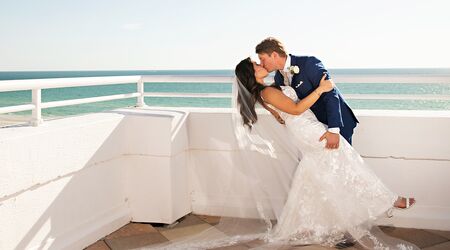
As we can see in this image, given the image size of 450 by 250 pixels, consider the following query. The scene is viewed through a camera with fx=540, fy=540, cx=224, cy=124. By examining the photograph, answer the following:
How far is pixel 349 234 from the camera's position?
325 centimetres

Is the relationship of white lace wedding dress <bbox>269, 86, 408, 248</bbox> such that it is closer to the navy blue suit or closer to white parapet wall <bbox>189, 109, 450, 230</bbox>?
the navy blue suit

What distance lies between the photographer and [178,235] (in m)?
3.47

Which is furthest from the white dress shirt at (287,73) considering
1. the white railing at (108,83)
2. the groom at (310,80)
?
the white railing at (108,83)

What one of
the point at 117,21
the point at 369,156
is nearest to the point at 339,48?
the point at 117,21

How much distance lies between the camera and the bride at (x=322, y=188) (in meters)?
3.22

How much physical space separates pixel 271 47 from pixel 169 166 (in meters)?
1.07

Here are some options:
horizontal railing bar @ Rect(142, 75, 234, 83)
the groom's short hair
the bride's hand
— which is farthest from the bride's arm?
horizontal railing bar @ Rect(142, 75, 234, 83)

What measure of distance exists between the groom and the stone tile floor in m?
0.72

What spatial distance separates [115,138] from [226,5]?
31276 millimetres

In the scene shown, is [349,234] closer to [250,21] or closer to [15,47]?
[250,21]

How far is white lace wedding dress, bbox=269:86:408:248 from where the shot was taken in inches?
127

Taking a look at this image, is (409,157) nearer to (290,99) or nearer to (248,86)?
(290,99)

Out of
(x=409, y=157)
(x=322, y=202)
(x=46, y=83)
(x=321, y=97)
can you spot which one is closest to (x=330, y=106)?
(x=321, y=97)

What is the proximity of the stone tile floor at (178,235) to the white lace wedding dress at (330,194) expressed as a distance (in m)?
0.18
